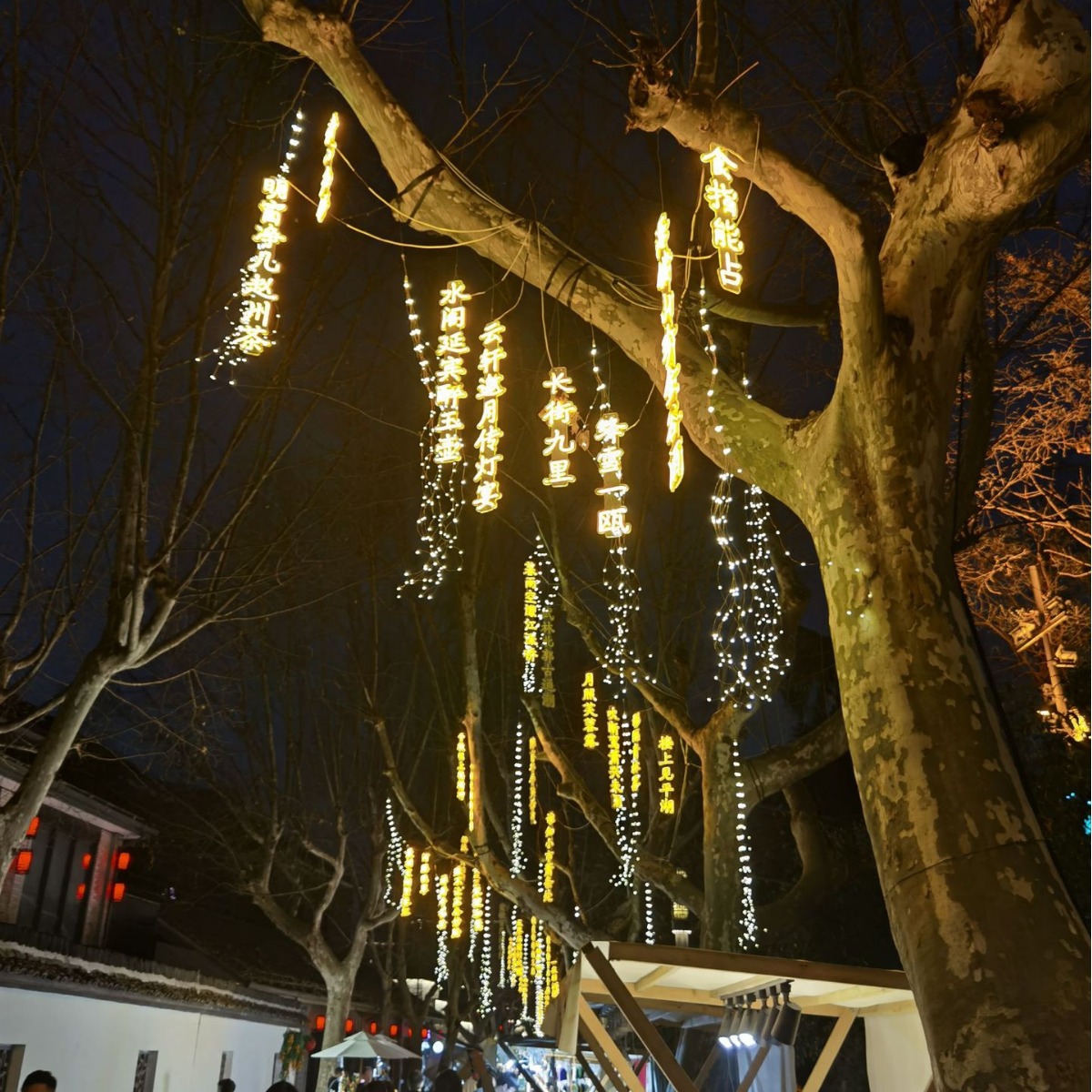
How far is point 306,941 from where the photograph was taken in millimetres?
19359

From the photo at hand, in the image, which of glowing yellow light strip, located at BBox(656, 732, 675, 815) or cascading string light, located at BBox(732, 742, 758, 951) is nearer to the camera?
cascading string light, located at BBox(732, 742, 758, 951)

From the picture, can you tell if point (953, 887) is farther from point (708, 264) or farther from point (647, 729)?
point (647, 729)

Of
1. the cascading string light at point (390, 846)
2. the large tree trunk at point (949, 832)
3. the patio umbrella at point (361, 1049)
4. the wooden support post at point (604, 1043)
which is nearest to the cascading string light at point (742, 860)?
the wooden support post at point (604, 1043)

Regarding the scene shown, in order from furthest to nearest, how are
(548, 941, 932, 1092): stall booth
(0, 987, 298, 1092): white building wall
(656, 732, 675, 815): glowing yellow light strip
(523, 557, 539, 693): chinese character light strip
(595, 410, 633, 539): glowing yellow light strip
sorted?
(656, 732, 675, 815): glowing yellow light strip, (523, 557, 539, 693): chinese character light strip, (0, 987, 298, 1092): white building wall, (595, 410, 633, 539): glowing yellow light strip, (548, 941, 932, 1092): stall booth

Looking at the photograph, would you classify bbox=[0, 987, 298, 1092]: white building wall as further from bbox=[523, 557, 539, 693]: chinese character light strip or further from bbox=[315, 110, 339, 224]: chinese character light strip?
bbox=[315, 110, 339, 224]: chinese character light strip

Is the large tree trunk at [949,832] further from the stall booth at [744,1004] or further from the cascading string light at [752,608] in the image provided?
the cascading string light at [752,608]

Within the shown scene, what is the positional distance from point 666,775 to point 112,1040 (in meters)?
9.26

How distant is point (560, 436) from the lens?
25.8 ft

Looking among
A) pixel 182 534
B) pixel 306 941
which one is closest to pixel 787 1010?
pixel 182 534

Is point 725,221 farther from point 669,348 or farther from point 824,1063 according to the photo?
point 824,1063

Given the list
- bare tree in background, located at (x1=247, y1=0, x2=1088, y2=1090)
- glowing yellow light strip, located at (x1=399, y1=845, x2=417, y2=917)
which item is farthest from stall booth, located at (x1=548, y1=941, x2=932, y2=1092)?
glowing yellow light strip, located at (x1=399, y1=845, x2=417, y2=917)

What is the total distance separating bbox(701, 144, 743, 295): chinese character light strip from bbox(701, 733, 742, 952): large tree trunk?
17.8ft

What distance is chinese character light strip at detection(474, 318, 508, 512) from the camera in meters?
8.09

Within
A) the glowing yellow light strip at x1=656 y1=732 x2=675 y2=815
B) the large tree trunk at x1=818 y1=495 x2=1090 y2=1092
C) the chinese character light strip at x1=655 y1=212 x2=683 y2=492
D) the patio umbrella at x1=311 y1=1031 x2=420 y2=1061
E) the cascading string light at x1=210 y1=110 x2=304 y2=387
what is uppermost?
the cascading string light at x1=210 y1=110 x2=304 y2=387
